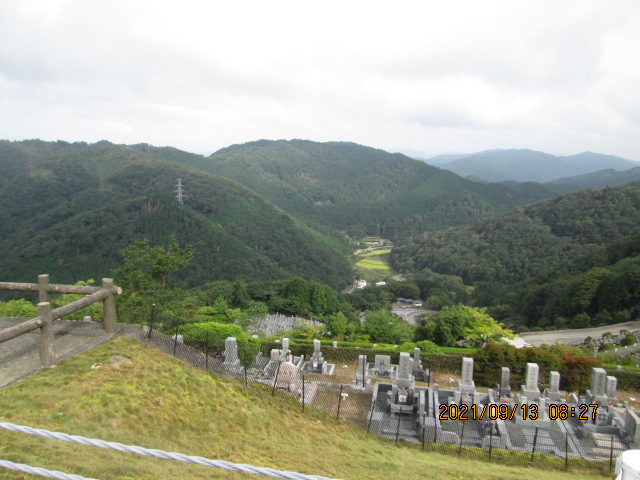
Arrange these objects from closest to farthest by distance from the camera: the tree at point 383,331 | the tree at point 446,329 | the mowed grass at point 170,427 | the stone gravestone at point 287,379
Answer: the mowed grass at point 170,427 < the stone gravestone at point 287,379 < the tree at point 446,329 < the tree at point 383,331

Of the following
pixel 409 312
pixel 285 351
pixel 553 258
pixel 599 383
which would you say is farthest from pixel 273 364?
pixel 553 258

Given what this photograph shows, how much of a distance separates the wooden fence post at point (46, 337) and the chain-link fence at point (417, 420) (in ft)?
6.96

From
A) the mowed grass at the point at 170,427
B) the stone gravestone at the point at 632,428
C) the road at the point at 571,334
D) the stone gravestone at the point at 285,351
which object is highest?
the mowed grass at the point at 170,427

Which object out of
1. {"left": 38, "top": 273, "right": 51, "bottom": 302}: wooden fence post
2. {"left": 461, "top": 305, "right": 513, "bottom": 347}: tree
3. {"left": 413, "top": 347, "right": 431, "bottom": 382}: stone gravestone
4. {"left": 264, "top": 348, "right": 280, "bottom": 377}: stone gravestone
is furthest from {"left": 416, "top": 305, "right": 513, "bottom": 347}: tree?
{"left": 38, "top": 273, "right": 51, "bottom": 302}: wooden fence post

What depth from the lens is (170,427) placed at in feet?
21.1

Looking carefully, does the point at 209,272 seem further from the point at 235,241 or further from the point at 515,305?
the point at 515,305

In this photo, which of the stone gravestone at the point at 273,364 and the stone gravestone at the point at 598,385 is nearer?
the stone gravestone at the point at 598,385

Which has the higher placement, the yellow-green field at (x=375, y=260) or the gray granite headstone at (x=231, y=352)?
the gray granite headstone at (x=231, y=352)

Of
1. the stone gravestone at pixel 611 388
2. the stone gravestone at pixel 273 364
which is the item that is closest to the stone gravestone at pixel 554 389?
the stone gravestone at pixel 611 388

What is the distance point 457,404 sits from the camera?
1509 cm

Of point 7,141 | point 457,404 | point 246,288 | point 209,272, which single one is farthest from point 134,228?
point 7,141

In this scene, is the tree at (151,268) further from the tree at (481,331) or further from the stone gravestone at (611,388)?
the stone gravestone at (611,388)

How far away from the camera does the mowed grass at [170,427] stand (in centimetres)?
509

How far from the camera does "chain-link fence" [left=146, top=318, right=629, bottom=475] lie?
1013 centimetres
